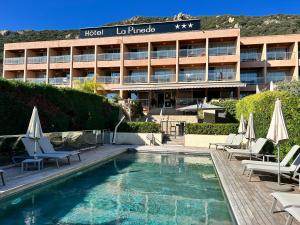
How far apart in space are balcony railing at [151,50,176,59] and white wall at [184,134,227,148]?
17.2m

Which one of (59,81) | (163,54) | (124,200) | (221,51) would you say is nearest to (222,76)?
(221,51)

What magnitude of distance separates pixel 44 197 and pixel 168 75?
29.3 meters

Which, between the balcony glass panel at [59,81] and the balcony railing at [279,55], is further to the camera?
the balcony glass panel at [59,81]

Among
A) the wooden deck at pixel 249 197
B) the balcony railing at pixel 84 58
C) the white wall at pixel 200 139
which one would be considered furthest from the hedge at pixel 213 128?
the balcony railing at pixel 84 58

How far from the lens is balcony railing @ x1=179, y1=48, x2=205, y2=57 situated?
36906mm

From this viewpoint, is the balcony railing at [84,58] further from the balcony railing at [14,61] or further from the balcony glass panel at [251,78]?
the balcony glass panel at [251,78]

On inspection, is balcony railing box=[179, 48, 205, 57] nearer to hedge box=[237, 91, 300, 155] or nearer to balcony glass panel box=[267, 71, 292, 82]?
balcony glass panel box=[267, 71, 292, 82]

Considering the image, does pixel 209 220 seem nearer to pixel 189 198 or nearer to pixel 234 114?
pixel 189 198

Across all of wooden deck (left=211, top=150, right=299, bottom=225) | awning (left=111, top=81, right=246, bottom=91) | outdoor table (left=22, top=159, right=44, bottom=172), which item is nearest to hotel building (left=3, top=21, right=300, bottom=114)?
awning (left=111, top=81, right=246, bottom=91)

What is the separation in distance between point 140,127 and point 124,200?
49.9ft

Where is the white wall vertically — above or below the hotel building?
below

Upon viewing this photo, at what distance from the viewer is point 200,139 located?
73.5ft

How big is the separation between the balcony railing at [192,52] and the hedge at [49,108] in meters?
15.4

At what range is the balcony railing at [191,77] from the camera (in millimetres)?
36062
